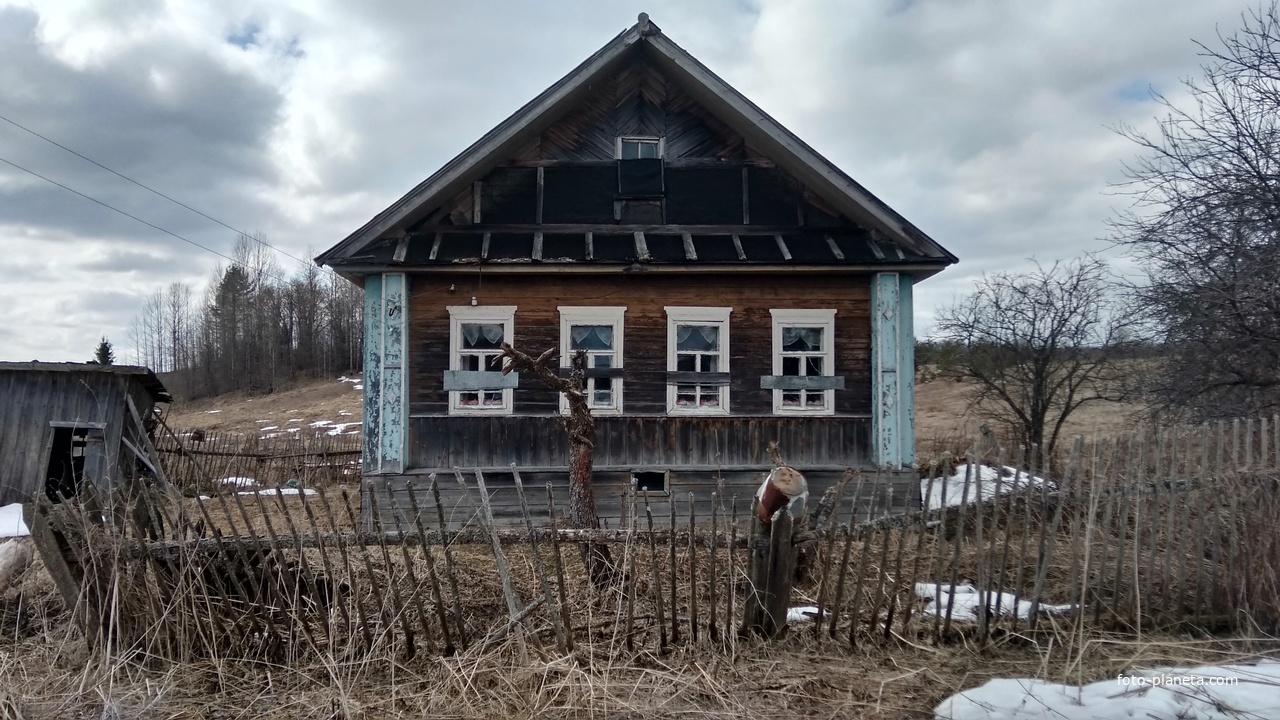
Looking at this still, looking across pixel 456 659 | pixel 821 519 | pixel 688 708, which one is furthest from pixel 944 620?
pixel 456 659

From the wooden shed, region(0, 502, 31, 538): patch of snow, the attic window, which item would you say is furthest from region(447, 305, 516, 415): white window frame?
the wooden shed

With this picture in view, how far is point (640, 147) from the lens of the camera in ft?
33.5

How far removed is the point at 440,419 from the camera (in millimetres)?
9086

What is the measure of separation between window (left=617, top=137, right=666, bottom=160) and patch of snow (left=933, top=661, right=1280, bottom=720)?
830cm

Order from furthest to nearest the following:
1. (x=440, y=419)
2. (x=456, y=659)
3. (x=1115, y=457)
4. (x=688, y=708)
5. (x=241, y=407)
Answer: (x=241, y=407) < (x=440, y=419) < (x=1115, y=457) < (x=456, y=659) < (x=688, y=708)

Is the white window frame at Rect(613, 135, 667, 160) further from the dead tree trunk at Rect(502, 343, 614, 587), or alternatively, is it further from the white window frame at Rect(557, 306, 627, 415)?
the dead tree trunk at Rect(502, 343, 614, 587)

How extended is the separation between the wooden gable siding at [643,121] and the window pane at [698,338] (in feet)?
9.04

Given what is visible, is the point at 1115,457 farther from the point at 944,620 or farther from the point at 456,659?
the point at 456,659

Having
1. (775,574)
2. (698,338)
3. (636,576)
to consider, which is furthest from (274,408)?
(775,574)

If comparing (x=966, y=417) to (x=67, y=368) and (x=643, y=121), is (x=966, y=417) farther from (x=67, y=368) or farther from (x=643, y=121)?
(x=67, y=368)

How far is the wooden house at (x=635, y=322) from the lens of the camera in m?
8.98

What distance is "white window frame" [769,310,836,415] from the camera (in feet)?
30.8

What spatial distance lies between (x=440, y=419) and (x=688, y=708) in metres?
6.31

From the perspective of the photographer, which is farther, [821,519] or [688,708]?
[821,519]
